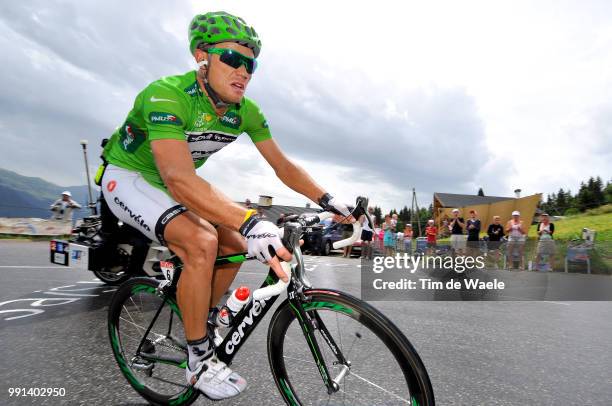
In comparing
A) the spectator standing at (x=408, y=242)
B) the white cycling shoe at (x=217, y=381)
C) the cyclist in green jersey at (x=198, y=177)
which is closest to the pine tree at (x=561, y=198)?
the spectator standing at (x=408, y=242)

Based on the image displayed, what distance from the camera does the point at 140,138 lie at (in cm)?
243

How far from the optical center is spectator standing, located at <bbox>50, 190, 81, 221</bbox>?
13152 mm

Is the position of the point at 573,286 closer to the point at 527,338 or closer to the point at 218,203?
the point at 527,338

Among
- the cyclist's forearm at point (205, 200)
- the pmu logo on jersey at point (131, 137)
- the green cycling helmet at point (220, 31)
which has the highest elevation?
the green cycling helmet at point (220, 31)

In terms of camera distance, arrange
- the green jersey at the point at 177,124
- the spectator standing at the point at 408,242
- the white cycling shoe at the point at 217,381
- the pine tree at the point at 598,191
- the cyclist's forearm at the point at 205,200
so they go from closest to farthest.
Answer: the cyclist's forearm at the point at 205,200
the white cycling shoe at the point at 217,381
the green jersey at the point at 177,124
the spectator standing at the point at 408,242
the pine tree at the point at 598,191

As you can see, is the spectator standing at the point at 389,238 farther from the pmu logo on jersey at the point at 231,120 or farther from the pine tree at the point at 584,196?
the pine tree at the point at 584,196

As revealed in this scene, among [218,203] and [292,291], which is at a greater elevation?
[218,203]

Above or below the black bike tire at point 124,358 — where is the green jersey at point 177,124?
above

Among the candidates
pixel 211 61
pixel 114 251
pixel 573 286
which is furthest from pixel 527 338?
pixel 573 286

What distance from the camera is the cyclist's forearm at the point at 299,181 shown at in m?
2.48

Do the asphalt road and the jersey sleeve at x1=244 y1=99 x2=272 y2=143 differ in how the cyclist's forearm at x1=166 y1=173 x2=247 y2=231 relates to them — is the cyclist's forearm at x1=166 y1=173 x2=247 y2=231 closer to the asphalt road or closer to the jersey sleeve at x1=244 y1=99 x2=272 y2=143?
the jersey sleeve at x1=244 y1=99 x2=272 y2=143

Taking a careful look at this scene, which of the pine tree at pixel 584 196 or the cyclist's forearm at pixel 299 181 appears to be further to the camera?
the pine tree at pixel 584 196

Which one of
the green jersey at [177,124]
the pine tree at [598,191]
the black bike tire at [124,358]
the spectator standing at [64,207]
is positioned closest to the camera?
the green jersey at [177,124]

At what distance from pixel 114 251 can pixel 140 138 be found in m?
2.87
